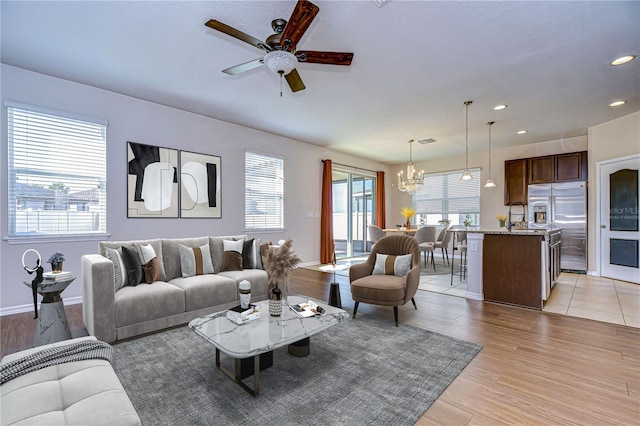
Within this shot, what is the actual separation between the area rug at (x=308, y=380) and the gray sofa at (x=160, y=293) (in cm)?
20

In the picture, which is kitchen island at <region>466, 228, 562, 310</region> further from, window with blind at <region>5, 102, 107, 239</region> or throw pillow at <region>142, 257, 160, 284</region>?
window with blind at <region>5, 102, 107, 239</region>

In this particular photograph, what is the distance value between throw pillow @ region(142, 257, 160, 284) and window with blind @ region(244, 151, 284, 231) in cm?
246

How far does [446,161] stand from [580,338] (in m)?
6.21

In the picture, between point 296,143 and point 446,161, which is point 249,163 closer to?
point 296,143

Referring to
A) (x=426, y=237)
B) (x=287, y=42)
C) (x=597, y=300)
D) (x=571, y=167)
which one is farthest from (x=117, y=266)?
(x=571, y=167)

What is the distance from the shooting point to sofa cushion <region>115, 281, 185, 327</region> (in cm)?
266

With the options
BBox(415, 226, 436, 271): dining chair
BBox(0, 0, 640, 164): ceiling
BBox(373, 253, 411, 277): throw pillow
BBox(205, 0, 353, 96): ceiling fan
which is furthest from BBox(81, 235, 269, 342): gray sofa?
BBox(415, 226, 436, 271): dining chair

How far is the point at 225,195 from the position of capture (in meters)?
5.25

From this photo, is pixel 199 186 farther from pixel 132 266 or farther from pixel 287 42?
pixel 287 42

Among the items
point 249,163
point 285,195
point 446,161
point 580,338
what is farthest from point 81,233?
point 446,161

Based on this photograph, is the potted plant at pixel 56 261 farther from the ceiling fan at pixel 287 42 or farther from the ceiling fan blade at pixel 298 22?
the ceiling fan blade at pixel 298 22

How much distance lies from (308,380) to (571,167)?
710 centimetres

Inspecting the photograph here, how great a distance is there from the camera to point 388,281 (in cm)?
318

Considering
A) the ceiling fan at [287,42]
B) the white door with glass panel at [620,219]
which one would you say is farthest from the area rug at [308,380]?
the white door with glass panel at [620,219]
